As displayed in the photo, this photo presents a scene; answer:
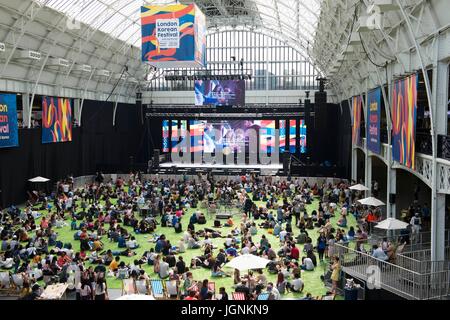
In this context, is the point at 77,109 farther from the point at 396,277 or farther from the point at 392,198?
the point at 396,277

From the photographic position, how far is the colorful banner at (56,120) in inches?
1312

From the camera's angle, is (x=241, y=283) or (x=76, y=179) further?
(x=76, y=179)

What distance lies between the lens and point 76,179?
124 ft

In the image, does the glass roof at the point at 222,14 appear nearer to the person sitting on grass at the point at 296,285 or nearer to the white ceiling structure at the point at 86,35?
the white ceiling structure at the point at 86,35

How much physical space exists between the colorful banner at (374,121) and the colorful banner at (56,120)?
20190 mm

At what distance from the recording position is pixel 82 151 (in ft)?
128

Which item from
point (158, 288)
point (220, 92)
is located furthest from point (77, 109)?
point (158, 288)

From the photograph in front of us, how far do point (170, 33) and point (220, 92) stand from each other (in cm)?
2047

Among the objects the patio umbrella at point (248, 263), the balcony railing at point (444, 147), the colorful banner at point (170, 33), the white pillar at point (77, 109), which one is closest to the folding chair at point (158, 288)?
the patio umbrella at point (248, 263)

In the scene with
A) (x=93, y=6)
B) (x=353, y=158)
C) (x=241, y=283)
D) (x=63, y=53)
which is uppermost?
(x=93, y=6)

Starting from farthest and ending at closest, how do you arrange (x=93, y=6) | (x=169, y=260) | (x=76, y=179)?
(x=76, y=179) < (x=93, y=6) < (x=169, y=260)

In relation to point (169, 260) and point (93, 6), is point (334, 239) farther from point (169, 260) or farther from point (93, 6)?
point (93, 6)

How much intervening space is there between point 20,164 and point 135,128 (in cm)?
1977
